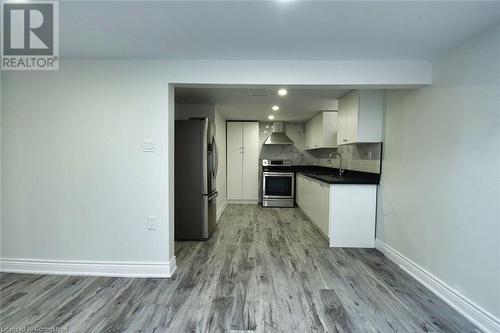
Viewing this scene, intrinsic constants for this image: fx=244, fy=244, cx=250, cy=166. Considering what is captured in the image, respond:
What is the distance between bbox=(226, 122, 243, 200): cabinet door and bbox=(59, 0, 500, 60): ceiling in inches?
153

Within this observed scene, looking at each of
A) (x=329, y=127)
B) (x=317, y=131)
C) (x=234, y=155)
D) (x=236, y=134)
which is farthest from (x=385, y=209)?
(x=236, y=134)

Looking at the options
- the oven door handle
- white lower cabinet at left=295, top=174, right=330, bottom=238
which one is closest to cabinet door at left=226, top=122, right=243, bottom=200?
the oven door handle

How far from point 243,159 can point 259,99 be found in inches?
99.8

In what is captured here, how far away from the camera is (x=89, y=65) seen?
8.07 ft

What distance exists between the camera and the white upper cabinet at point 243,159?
20.5 feet

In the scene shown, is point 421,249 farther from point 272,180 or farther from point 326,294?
point 272,180

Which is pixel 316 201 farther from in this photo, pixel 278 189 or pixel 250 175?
pixel 250 175

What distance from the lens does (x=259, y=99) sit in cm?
393

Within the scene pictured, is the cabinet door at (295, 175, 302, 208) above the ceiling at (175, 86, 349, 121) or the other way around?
the other way around

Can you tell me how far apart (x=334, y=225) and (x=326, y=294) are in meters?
1.30

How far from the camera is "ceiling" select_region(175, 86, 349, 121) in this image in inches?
134

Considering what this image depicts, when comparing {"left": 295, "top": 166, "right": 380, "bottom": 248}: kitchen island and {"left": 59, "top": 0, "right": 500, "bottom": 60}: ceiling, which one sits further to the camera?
{"left": 295, "top": 166, "right": 380, "bottom": 248}: kitchen island

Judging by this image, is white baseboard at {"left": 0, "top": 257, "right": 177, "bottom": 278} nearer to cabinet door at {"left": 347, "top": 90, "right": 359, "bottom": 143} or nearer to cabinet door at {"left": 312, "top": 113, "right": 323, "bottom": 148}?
cabinet door at {"left": 347, "top": 90, "right": 359, "bottom": 143}

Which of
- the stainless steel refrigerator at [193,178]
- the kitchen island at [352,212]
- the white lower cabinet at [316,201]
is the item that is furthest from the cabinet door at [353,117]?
the stainless steel refrigerator at [193,178]
